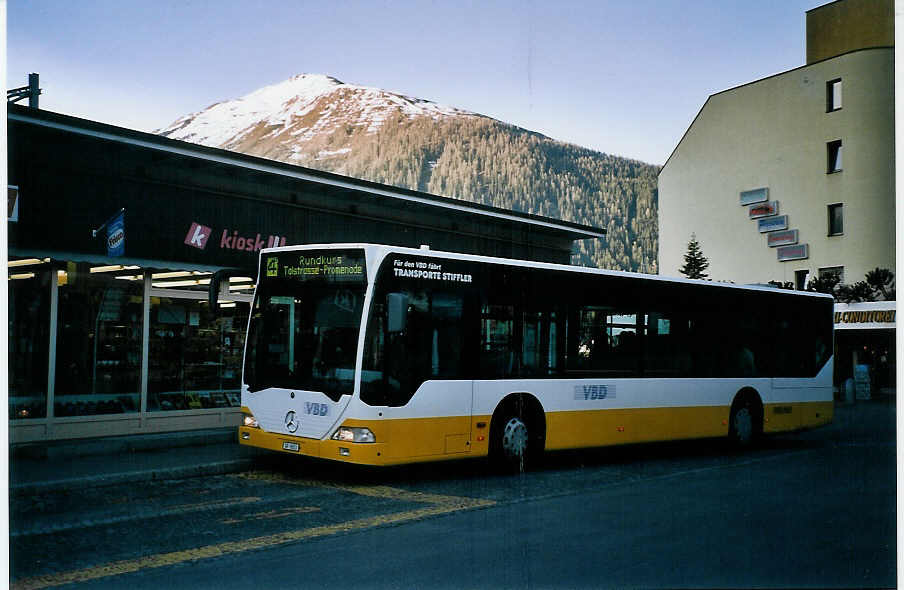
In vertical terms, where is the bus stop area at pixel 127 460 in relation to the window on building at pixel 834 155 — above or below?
below

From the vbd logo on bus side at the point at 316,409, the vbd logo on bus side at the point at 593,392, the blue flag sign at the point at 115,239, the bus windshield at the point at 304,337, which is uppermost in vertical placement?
the blue flag sign at the point at 115,239

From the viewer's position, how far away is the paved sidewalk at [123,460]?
10031mm

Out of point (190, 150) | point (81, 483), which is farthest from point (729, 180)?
point (81, 483)

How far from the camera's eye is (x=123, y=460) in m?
11.7

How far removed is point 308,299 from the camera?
1075 centimetres

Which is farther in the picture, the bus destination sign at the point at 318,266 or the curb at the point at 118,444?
the curb at the point at 118,444

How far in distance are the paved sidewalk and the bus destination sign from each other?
2606 mm

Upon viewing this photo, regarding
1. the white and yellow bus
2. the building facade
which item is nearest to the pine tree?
the building facade

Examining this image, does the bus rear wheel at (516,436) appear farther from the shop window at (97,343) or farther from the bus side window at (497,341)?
the shop window at (97,343)

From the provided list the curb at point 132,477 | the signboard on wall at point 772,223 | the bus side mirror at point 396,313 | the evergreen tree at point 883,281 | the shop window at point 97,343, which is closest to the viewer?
the curb at point 132,477

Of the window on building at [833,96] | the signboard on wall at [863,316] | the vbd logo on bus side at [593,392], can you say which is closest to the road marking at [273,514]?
the vbd logo on bus side at [593,392]

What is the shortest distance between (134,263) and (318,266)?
176 inches

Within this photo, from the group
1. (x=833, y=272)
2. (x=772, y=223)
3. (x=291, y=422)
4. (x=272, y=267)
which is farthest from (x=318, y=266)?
(x=833, y=272)

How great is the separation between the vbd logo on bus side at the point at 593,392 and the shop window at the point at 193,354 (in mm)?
6390
